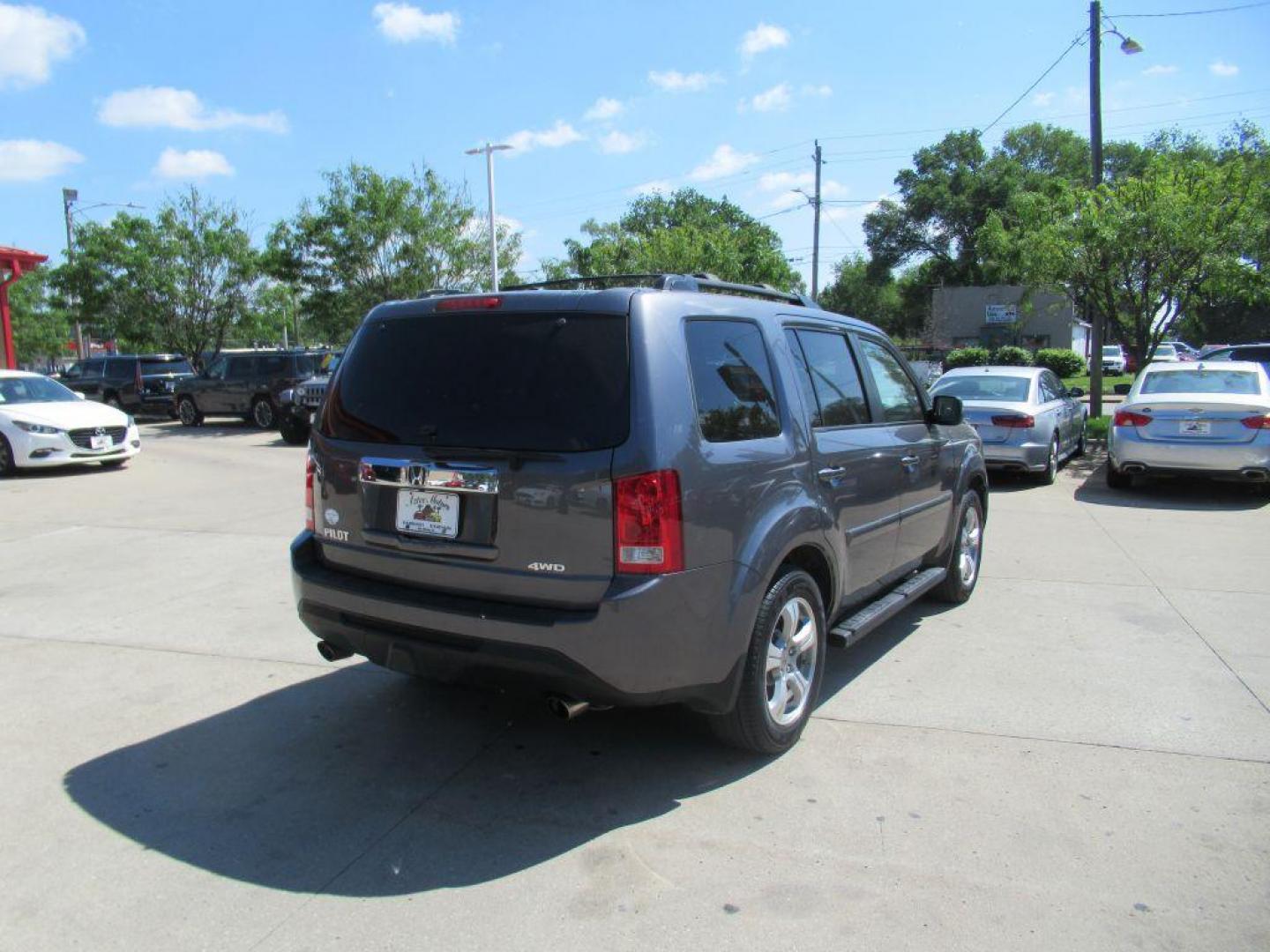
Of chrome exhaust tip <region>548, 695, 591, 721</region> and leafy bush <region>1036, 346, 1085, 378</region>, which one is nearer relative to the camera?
chrome exhaust tip <region>548, 695, 591, 721</region>

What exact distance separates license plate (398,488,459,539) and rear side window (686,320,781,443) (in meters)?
0.98

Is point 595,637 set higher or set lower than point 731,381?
lower

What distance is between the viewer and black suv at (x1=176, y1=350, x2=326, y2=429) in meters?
20.7

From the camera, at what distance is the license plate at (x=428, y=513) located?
339 centimetres

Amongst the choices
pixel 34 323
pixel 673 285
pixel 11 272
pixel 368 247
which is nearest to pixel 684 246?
pixel 368 247

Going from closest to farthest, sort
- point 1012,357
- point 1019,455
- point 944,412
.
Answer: point 944,412, point 1019,455, point 1012,357

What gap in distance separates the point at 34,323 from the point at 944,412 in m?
59.6

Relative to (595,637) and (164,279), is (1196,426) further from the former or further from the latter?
(164,279)

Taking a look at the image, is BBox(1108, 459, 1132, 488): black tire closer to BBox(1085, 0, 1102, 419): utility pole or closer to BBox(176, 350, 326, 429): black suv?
BBox(1085, 0, 1102, 419): utility pole

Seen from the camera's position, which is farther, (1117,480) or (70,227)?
(70,227)

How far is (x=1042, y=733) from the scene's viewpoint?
4.07 metres

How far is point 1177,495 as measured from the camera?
10836 mm

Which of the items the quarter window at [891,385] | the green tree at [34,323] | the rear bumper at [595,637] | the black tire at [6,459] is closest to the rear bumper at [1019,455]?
the quarter window at [891,385]

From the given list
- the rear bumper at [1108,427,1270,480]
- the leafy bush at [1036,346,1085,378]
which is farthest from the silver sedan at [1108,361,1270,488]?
the leafy bush at [1036,346,1085,378]
